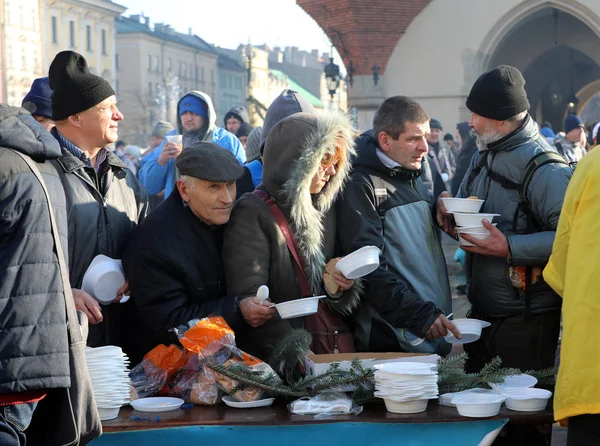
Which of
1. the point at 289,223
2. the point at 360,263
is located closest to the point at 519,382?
the point at 360,263

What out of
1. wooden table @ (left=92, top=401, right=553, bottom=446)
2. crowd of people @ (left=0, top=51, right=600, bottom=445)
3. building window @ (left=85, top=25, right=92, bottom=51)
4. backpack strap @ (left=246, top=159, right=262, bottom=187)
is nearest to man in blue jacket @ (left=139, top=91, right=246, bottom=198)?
backpack strap @ (left=246, top=159, right=262, bottom=187)

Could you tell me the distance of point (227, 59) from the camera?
112 m

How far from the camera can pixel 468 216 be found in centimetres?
477

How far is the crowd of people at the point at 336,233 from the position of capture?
13.5ft

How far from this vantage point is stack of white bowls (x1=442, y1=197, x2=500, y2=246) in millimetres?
4766

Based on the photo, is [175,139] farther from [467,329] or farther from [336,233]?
[467,329]

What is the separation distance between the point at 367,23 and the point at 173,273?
18.6 meters

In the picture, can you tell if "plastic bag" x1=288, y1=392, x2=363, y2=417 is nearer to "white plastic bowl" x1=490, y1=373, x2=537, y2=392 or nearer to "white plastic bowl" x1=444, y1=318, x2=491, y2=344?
"white plastic bowl" x1=490, y1=373, x2=537, y2=392

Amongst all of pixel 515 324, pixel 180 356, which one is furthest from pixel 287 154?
pixel 515 324

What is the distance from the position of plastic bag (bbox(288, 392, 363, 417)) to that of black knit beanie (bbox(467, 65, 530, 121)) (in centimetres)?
181

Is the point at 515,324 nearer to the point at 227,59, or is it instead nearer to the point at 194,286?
the point at 194,286

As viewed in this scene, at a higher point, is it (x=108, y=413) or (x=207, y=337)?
(x=207, y=337)

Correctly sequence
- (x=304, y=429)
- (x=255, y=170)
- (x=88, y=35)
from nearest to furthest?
1. (x=304, y=429)
2. (x=255, y=170)
3. (x=88, y=35)

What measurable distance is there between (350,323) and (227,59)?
109 metres
